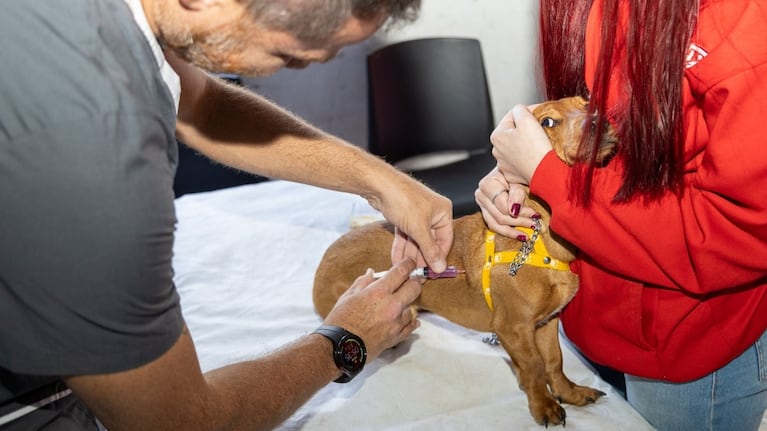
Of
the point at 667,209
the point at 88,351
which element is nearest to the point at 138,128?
the point at 88,351

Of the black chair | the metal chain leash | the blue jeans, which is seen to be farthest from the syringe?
the black chair

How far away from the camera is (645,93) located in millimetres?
1135

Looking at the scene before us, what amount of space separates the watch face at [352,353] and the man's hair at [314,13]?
0.58 metres

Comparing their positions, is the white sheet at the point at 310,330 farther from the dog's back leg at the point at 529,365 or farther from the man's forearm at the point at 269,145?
the man's forearm at the point at 269,145

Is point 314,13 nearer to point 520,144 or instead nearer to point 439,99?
point 520,144

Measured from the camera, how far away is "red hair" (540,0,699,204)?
3.61 feet

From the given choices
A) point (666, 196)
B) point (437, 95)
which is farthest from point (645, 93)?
point (437, 95)

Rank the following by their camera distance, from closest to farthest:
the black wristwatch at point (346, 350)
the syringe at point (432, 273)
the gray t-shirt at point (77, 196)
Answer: the gray t-shirt at point (77, 196) → the black wristwatch at point (346, 350) → the syringe at point (432, 273)

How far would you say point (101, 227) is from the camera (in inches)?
30.5

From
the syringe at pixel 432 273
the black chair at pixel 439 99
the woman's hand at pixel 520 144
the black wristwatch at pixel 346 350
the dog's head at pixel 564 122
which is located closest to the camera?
the black wristwatch at pixel 346 350

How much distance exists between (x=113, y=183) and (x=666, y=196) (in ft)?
2.97

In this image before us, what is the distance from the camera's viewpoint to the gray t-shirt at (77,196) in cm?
76

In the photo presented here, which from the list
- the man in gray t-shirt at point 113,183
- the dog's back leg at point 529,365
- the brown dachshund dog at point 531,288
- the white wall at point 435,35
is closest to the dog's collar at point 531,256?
the brown dachshund dog at point 531,288

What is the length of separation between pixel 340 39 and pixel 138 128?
10.9 inches
